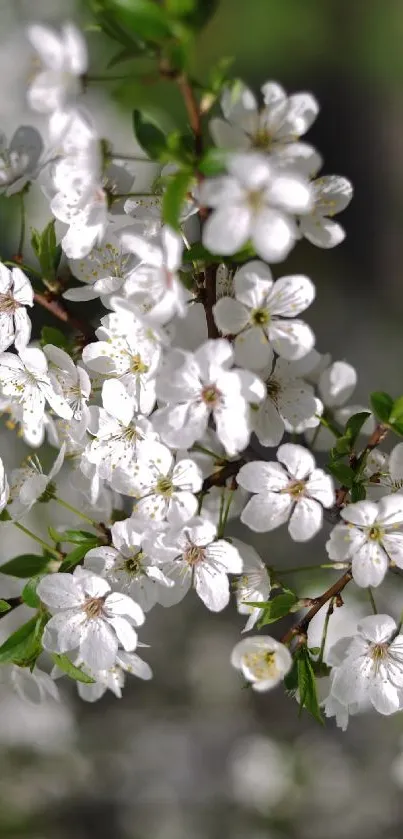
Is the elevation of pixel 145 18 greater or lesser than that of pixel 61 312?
greater

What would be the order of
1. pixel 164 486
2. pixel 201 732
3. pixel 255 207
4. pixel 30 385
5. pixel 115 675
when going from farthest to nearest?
pixel 201 732, pixel 115 675, pixel 30 385, pixel 164 486, pixel 255 207

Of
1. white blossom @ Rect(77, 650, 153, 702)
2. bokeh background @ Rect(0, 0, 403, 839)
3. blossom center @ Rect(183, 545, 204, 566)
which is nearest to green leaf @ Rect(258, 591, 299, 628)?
blossom center @ Rect(183, 545, 204, 566)

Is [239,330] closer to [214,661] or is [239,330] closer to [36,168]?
[36,168]

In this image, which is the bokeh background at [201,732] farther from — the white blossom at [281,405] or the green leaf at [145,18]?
the green leaf at [145,18]

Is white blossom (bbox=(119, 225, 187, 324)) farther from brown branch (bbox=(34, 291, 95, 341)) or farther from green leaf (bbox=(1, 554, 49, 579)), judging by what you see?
green leaf (bbox=(1, 554, 49, 579))

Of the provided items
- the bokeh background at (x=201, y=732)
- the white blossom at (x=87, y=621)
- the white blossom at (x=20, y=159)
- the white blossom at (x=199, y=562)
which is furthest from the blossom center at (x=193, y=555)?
the bokeh background at (x=201, y=732)

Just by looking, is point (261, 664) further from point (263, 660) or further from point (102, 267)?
point (102, 267)

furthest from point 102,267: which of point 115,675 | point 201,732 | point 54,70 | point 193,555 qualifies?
point 201,732
